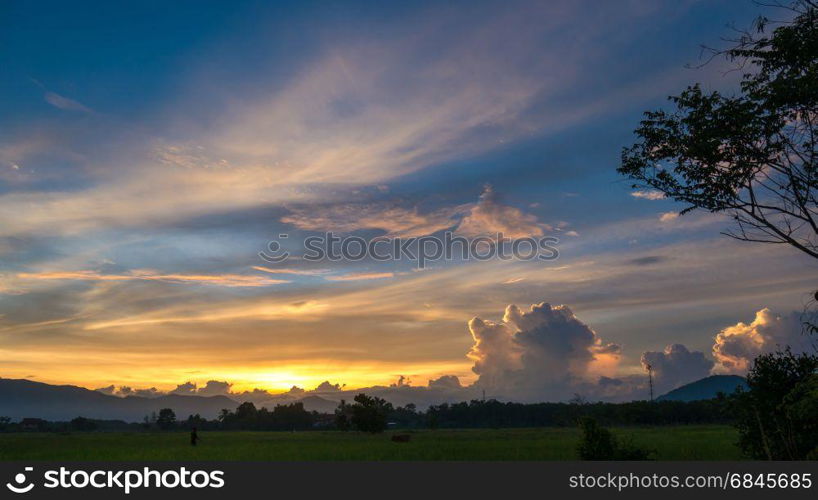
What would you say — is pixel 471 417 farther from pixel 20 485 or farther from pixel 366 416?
pixel 20 485

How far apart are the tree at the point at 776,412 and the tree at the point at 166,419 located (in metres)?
171

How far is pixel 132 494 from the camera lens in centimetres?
1575

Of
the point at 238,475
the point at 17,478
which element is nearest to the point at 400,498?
the point at 238,475

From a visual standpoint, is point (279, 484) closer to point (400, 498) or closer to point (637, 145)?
point (400, 498)

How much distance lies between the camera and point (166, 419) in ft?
577

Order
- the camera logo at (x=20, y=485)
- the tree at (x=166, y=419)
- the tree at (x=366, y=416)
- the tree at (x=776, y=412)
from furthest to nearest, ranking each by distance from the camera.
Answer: the tree at (x=166, y=419) → the tree at (x=366, y=416) → the tree at (x=776, y=412) → the camera logo at (x=20, y=485)

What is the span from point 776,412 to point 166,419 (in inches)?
7025

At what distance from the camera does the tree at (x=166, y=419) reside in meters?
173

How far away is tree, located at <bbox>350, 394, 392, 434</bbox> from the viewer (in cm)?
8681

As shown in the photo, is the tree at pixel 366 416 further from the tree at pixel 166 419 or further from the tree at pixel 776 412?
the tree at pixel 166 419

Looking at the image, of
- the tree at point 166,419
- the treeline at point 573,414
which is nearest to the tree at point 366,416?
the treeline at point 573,414

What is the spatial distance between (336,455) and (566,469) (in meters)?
28.6

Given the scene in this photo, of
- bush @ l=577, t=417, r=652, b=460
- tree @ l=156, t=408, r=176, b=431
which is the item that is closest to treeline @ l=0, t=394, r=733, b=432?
tree @ l=156, t=408, r=176, b=431

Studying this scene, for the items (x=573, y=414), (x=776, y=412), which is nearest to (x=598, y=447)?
(x=776, y=412)
